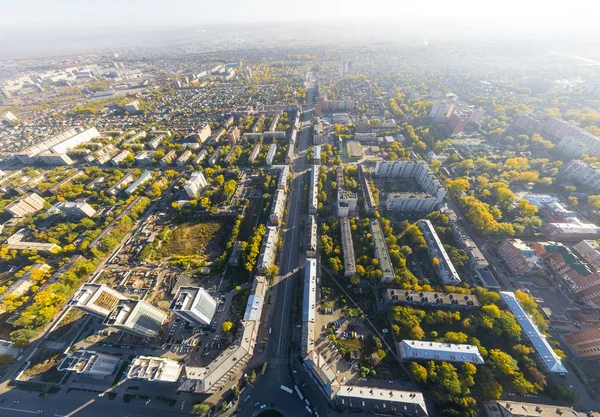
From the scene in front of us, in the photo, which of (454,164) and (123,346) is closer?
(123,346)

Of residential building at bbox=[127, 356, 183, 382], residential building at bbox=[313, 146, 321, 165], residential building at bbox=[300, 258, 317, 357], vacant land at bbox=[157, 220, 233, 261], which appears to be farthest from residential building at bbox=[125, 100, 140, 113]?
residential building at bbox=[300, 258, 317, 357]

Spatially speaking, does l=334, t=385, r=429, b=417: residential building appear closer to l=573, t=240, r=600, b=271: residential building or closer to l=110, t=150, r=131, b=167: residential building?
l=573, t=240, r=600, b=271: residential building

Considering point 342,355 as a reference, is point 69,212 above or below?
above

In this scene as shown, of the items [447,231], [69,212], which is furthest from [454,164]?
[69,212]

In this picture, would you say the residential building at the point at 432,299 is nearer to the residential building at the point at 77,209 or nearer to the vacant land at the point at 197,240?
the vacant land at the point at 197,240

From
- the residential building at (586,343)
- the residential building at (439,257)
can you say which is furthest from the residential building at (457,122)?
the residential building at (586,343)

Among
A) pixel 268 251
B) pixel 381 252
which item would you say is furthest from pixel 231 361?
pixel 381 252

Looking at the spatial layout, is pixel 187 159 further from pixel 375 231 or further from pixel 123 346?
pixel 375 231
